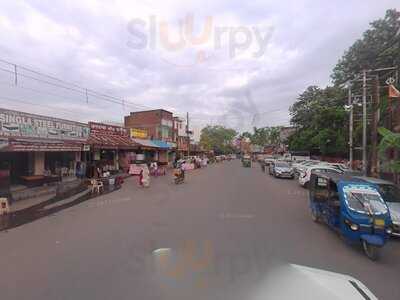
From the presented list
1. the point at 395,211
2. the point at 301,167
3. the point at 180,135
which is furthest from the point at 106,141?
the point at 180,135

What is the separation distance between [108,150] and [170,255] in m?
23.9

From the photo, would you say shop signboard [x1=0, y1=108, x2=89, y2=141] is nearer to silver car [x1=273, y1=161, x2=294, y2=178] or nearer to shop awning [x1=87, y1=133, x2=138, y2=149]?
shop awning [x1=87, y1=133, x2=138, y2=149]

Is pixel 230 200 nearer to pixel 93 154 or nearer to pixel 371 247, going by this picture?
pixel 371 247

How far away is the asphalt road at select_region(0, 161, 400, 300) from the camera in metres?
4.70

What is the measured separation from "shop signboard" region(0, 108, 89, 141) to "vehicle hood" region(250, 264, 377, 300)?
49.4 feet

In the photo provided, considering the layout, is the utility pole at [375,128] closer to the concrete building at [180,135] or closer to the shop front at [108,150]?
the shop front at [108,150]

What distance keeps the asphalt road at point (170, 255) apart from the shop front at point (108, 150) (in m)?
12.7

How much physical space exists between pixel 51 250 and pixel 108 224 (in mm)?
2585

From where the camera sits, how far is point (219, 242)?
722 centimetres

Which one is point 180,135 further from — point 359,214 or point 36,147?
point 359,214

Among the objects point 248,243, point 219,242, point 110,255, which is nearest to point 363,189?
point 248,243

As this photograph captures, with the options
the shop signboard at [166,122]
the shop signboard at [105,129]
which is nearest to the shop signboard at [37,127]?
the shop signboard at [105,129]

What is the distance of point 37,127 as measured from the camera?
17.4m

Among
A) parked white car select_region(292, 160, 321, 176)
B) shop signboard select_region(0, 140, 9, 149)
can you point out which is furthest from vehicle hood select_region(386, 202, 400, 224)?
shop signboard select_region(0, 140, 9, 149)
